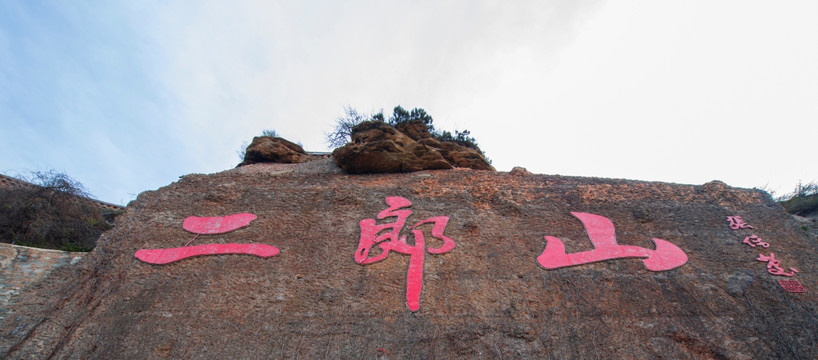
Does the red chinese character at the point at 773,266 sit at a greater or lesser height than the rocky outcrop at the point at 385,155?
lesser

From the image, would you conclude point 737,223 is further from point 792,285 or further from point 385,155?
point 385,155

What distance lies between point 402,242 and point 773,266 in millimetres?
4340

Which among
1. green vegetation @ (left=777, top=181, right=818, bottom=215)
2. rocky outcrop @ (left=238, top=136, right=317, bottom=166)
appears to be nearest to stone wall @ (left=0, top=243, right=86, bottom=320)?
rocky outcrop @ (left=238, top=136, right=317, bottom=166)

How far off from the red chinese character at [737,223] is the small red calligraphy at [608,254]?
3.33ft

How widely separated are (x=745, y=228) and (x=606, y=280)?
7.60 feet

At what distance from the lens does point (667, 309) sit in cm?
406

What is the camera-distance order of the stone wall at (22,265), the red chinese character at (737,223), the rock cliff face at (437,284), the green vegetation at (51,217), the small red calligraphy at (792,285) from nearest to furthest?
the rock cliff face at (437,284) → the small red calligraphy at (792,285) → the stone wall at (22,265) → the red chinese character at (737,223) → the green vegetation at (51,217)

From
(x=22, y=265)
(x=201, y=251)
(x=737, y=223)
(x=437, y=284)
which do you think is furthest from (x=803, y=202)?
(x=22, y=265)

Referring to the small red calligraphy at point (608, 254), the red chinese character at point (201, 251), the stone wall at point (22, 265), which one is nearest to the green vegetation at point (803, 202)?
the small red calligraphy at point (608, 254)

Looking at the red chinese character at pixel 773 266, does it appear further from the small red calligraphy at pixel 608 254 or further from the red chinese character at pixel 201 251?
the red chinese character at pixel 201 251

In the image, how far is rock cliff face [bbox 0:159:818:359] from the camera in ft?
12.5

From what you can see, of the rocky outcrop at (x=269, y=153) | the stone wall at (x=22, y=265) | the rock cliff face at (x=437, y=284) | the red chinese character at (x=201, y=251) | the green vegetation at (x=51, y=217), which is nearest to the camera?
the rock cliff face at (x=437, y=284)

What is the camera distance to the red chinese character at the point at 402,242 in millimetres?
4318

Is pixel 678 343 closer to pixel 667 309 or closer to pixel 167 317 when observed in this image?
pixel 667 309
